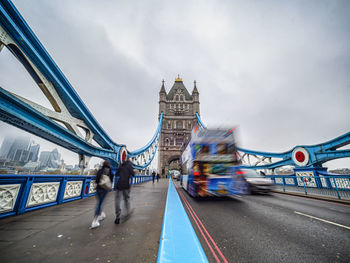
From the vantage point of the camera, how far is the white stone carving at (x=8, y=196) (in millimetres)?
3365

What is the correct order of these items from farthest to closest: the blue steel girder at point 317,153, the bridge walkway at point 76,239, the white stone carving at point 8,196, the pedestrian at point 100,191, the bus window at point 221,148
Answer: the blue steel girder at point 317,153 → the bus window at point 221,148 → the white stone carving at point 8,196 → the pedestrian at point 100,191 → the bridge walkway at point 76,239

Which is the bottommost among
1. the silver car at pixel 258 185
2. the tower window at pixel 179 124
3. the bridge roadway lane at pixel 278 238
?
the bridge roadway lane at pixel 278 238

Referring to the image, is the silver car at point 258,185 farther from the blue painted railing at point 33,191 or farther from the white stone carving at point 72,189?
the blue painted railing at point 33,191

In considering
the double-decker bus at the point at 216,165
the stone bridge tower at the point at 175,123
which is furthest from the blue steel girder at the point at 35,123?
the stone bridge tower at the point at 175,123

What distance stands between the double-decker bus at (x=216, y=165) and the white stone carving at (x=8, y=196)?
568 centimetres

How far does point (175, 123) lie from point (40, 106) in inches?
1429

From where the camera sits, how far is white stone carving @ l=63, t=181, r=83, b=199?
212 inches

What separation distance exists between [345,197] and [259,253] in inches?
319

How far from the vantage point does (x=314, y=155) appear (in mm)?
10664

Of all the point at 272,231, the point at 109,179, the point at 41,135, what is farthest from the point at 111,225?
the point at 41,135

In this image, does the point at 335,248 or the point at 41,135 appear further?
the point at 41,135

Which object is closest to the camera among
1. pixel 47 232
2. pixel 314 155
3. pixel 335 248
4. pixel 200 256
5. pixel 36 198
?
pixel 200 256

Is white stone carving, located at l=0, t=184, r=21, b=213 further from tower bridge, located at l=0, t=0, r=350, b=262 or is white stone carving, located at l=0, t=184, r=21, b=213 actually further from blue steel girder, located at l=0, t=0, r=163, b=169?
blue steel girder, located at l=0, t=0, r=163, b=169

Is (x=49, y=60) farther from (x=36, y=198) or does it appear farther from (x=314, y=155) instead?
(x=314, y=155)
